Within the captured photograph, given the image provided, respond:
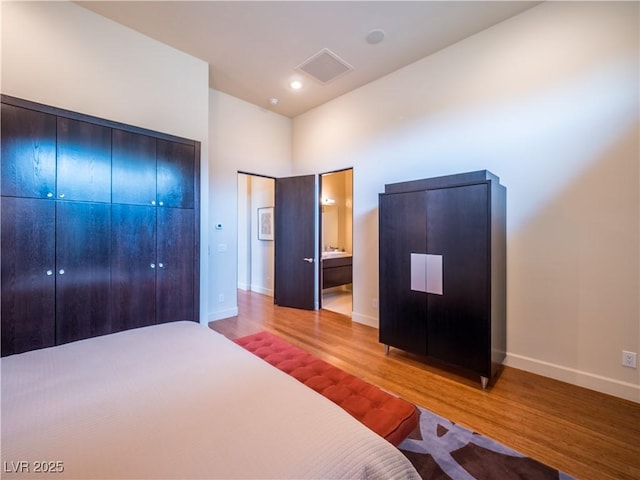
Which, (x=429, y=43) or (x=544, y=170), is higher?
(x=429, y=43)

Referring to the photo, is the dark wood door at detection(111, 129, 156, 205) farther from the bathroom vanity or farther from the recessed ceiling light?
the bathroom vanity

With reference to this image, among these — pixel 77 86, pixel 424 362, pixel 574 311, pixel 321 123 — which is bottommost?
pixel 424 362

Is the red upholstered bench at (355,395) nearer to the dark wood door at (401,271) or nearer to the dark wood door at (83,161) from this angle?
the dark wood door at (401,271)

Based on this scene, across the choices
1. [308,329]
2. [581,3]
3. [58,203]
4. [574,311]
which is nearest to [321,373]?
[308,329]

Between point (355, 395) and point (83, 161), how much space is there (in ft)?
9.58

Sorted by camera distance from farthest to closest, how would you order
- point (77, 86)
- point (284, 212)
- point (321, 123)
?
1. point (284, 212)
2. point (321, 123)
3. point (77, 86)

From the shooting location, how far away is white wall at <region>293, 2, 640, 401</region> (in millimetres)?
2207

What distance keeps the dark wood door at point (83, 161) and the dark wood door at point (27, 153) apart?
54 mm

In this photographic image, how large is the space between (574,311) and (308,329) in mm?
2847

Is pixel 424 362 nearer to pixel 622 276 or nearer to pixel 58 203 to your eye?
pixel 622 276

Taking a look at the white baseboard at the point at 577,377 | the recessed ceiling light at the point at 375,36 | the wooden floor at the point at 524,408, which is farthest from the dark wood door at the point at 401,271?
the recessed ceiling light at the point at 375,36

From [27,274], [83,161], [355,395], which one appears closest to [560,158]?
[355,395]

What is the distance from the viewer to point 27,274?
2.12m

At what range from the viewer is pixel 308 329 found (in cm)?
374
